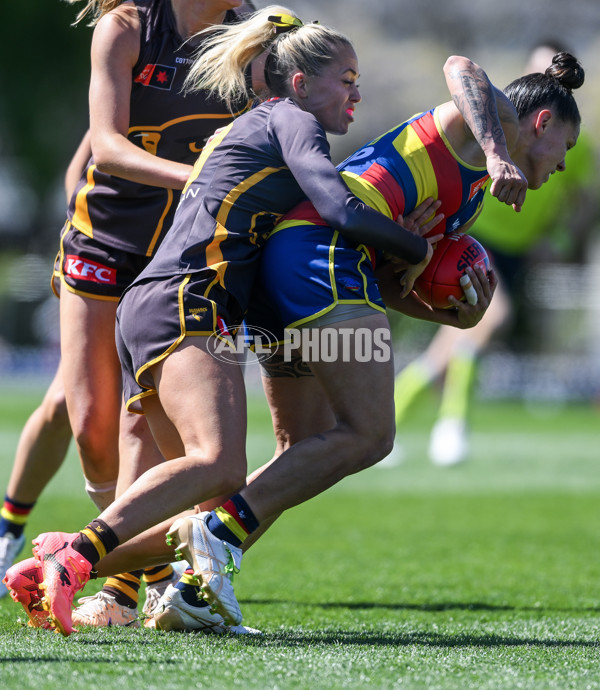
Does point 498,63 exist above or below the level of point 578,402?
above

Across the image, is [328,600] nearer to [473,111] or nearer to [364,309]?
[364,309]

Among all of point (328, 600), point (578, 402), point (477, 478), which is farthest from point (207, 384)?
point (578, 402)

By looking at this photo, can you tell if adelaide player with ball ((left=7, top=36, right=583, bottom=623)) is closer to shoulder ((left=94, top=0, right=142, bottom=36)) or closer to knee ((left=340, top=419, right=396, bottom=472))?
knee ((left=340, top=419, right=396, bottom=472))

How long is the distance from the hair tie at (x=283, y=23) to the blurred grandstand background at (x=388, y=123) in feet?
67.3

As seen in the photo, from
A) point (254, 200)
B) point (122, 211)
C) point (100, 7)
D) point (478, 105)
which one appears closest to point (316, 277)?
point (254, 200)

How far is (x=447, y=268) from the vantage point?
146 inches

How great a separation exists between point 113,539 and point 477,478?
682cm

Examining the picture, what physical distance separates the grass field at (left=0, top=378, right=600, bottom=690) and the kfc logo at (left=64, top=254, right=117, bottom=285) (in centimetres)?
130

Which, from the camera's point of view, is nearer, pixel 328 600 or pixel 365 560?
pixel 328 600

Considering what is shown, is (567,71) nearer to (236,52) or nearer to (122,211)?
(236,52)

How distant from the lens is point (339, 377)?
3.40m

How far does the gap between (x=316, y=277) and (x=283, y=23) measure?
0.96m

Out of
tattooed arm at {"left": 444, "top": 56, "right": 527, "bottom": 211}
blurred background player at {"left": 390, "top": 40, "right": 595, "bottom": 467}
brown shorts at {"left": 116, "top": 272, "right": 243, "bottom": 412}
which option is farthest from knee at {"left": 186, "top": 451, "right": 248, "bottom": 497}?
blurred background player at {"left": 390, "top": 40, "right": 595, "bottom": 467}

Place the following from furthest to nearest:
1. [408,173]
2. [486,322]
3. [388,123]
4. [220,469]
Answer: [388,123] → [486,322] → [408,173] → [220,469]
